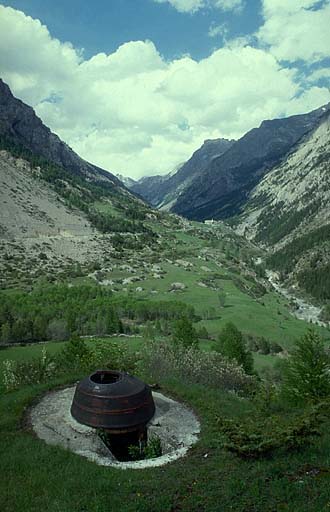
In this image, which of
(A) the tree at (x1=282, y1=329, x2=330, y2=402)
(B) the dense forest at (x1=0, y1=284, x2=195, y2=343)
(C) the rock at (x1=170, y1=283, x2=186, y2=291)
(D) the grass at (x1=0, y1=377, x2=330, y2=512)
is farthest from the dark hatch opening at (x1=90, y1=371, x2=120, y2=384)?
(C) the rock at (x1=170, y1=283, x2=186, y2=291)

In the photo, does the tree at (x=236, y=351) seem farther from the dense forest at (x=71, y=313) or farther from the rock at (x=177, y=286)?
the rock at (x=177, y=286)

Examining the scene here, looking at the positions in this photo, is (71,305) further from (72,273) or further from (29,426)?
(29,426)

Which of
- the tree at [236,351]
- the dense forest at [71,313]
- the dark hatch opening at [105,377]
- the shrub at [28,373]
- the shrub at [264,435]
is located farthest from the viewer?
the dense forest at [71,313]

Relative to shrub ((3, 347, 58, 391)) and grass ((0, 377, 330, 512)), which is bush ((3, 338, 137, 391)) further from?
grass ((0, 377, 330, 512))

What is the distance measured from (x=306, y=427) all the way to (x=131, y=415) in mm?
10124

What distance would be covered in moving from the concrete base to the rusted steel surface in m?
0.60

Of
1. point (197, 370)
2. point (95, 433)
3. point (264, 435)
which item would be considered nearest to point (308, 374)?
point (197, 370)

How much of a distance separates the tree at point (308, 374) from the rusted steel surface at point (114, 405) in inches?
710

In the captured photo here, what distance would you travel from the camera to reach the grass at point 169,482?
53.5 feet

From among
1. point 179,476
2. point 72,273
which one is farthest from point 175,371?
point 72,273

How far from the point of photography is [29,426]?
996 inches

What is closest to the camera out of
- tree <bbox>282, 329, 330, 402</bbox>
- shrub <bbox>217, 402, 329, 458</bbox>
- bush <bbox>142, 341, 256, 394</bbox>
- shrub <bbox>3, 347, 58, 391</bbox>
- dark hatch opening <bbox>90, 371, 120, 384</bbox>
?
shrub <bbox>217, 402, 329, 458</bbox>

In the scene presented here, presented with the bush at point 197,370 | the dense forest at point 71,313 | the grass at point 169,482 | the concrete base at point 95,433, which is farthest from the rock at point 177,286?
the grass at point 169,482

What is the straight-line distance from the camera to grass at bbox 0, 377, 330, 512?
16297mm
